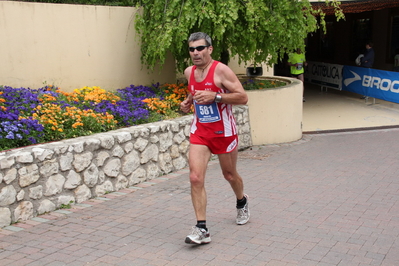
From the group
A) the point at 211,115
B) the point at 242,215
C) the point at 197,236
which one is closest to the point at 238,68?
the point at 242,215

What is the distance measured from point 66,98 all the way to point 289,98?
4417mm

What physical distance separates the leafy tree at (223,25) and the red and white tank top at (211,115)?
3.16 meters

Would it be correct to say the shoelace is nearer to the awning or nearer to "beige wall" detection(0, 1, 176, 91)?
"beige wall" detection(0, 1, 176, 91)

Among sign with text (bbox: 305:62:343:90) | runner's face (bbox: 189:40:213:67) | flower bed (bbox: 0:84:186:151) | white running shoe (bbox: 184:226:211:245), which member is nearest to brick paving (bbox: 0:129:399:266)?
white running shoe (bbox: 184:226:211:245)

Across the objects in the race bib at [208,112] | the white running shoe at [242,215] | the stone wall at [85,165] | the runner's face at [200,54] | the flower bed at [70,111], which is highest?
the runner's face at [200,54]

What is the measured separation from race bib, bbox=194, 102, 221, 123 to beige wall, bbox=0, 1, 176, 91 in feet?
12.9

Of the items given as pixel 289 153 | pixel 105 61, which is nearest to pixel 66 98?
pixel 105 61

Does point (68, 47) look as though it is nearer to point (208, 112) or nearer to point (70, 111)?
point (70, 111)

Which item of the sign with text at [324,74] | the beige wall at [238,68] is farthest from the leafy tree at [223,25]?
the sign with text at [324,74]

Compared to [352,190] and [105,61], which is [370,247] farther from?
[105,61]

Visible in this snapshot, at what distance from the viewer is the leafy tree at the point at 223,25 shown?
766 centimetres

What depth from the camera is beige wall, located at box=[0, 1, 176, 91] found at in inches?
283

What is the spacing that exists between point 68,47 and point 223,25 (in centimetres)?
259

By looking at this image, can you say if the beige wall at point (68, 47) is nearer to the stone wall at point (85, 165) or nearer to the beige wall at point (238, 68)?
the stone wall at point (85, 165)
